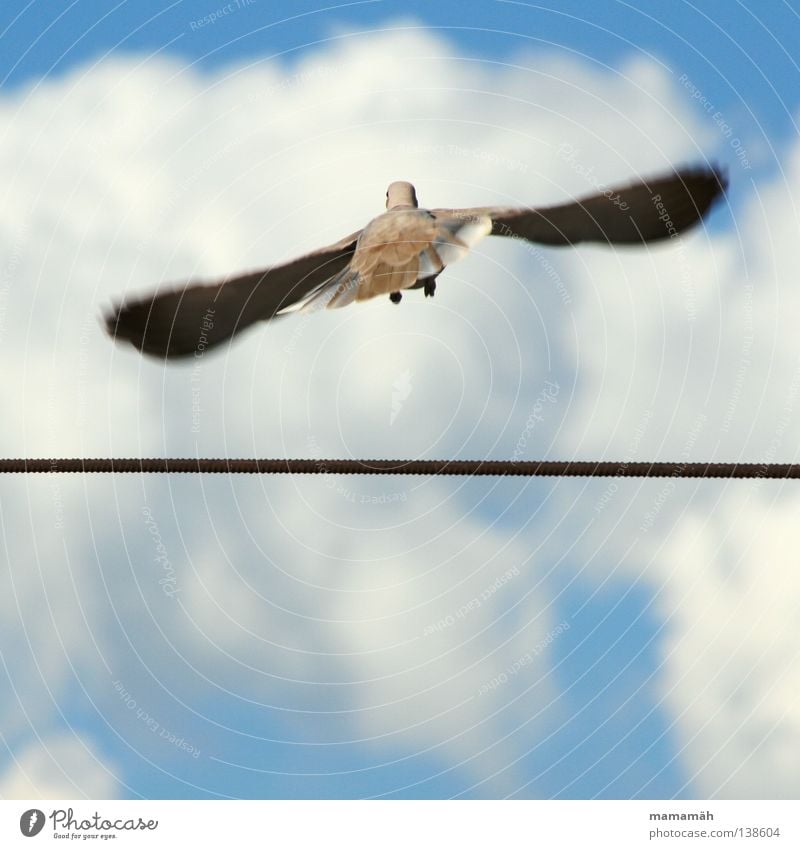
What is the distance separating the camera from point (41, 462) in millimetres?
5180

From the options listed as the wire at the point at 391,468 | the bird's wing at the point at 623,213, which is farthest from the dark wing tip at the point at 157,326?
the wire at the point at 391,468

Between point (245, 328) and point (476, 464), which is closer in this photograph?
point (476, 464)

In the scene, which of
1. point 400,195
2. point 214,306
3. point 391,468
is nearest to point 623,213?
point 400,195

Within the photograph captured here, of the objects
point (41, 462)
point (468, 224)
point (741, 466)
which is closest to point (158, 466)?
point (41, 462)

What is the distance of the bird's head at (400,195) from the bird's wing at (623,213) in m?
0.67

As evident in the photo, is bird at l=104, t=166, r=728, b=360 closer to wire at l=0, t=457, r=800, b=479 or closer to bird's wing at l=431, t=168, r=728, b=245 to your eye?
bird's wing at l=431, t=168, r=728, b=245

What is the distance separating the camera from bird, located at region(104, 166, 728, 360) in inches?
335

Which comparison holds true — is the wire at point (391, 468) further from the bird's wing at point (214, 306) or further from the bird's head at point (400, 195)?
the bird's head at point (400, 195)

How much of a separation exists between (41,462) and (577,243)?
184 inches
